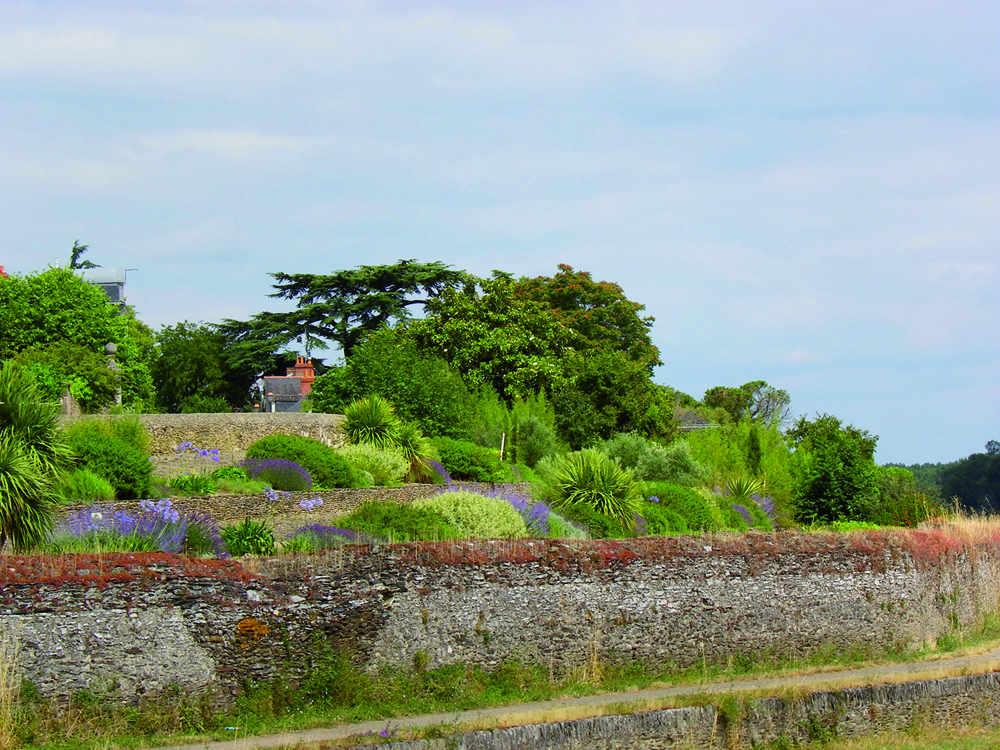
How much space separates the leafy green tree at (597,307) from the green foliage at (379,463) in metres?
24.9

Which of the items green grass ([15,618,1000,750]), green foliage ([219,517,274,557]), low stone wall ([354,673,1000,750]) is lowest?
low stone wall ([354,673,1000,750])

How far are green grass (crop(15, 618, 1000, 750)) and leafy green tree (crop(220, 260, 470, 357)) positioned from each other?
38.1 m

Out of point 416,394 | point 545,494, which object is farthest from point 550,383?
point 545,494

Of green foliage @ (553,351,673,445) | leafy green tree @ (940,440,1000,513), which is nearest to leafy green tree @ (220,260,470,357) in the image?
green foliage @ (553,351,673,445)

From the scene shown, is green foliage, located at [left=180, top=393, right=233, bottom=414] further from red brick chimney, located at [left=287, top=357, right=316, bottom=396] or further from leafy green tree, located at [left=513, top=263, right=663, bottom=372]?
A: leafy green tree, located at [left=513, top=263, right=663, bottom=372]

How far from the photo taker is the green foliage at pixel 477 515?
15.2 meters

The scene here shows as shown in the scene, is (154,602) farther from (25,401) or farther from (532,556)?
(25,401)

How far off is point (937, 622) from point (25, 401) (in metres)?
13.7

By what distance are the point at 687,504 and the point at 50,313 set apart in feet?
92.1

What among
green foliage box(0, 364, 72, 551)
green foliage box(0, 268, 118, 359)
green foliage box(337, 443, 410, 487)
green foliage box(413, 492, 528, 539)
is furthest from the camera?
green foliage box(0, 268, 118, 359)

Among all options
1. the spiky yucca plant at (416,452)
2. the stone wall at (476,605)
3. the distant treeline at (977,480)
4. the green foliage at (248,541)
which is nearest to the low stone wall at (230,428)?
the spiky yucca plant at (416,452)

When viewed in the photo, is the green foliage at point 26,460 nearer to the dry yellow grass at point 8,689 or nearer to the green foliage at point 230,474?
the dry yellow grass at point 8,689

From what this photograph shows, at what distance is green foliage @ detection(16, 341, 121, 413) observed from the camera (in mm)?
33625

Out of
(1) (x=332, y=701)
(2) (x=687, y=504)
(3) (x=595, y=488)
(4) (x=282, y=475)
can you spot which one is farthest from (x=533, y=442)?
(1) (x=332, y=701)
